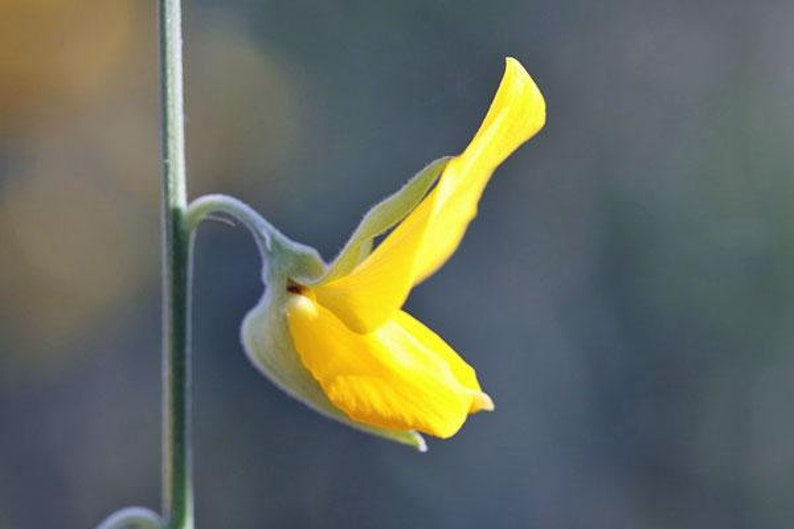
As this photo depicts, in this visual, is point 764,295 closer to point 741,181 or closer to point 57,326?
point 741,181

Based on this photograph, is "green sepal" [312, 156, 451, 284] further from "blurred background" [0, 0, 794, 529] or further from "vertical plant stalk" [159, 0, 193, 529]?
"blurred background" [0, 0, 794, 529]

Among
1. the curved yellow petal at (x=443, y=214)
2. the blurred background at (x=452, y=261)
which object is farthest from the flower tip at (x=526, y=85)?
the blurred background at (x=452, y=261)

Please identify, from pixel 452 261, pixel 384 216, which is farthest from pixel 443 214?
pixel 452 261

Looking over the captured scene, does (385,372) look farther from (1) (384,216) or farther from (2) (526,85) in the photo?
(2) (526,85)

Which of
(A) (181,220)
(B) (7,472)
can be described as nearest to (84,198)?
(B) (7,472)

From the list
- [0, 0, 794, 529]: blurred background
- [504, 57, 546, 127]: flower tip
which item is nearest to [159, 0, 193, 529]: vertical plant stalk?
[504, 57, 546, 127]: flower tip

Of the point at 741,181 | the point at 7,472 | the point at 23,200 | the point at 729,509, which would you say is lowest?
the point at 7,472
